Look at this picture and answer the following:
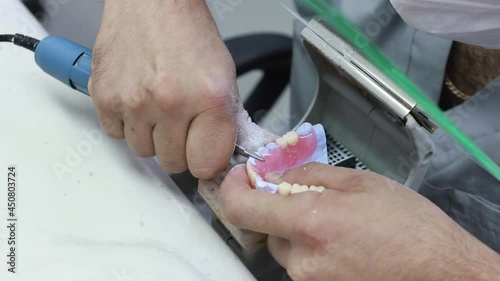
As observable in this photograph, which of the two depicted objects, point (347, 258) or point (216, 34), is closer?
point (347, 258)

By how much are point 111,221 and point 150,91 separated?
114 mm

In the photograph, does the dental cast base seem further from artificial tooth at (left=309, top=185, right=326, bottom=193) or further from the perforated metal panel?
the perforated metal panel

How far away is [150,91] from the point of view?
1.55 ft

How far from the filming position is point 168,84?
1.54ft

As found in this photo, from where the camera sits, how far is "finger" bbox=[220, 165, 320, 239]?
0.40 m

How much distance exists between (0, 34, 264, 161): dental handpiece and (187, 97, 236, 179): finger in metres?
0.13

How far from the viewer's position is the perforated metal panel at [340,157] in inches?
24.2

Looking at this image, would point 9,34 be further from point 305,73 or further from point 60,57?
point 305,73

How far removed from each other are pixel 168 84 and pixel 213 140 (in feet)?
0.20

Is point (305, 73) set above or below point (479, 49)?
below

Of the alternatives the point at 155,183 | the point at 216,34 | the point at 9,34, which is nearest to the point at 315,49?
the point at 216,34

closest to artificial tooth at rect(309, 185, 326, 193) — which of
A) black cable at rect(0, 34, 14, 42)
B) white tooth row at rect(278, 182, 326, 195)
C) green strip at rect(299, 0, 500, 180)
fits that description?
white tooth row at rect(278, 182, 326, 195)

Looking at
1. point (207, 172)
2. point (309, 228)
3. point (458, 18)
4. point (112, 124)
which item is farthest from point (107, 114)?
point (458, 18)

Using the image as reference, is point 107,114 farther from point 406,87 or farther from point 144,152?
point 406,87
